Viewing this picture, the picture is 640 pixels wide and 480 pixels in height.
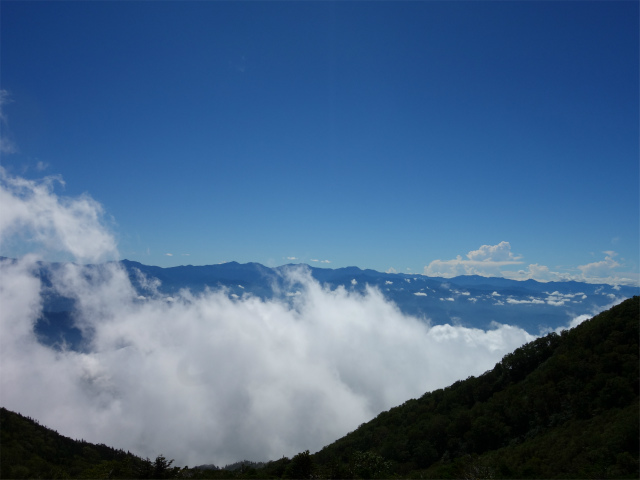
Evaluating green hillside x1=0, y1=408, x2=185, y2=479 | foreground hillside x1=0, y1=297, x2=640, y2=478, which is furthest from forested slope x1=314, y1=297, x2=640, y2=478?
green hillside x1=0, y1=408, x2=185, y2=479

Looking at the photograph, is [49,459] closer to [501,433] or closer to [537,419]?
[501,433]

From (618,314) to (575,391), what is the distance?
15.5m

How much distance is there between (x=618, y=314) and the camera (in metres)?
44.8

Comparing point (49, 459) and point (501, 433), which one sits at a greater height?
point (49, 459)

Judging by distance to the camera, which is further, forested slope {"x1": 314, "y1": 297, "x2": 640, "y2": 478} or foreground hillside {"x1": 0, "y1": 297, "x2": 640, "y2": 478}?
forested slope {"x1": 314, "y1": 297, "x2": 640, "y2": 478}

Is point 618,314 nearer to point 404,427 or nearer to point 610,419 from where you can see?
point 610,419

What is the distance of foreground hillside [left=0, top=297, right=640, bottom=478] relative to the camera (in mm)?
23984

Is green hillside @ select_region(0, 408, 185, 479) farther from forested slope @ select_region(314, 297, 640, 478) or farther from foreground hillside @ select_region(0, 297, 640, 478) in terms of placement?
forested slope @ select_region(314, 297, 640, 478)

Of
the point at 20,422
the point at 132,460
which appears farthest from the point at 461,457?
the point at 20,422

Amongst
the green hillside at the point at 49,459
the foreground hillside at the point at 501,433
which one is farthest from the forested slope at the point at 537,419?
the green hillside at the point at 49,459

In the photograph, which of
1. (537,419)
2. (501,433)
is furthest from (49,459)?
(537,419)

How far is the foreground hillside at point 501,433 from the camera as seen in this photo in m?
24.0

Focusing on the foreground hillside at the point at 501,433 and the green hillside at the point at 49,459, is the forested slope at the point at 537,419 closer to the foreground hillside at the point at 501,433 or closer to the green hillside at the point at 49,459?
the foreground hillside at the point at 501,433

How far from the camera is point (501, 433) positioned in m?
38.5
